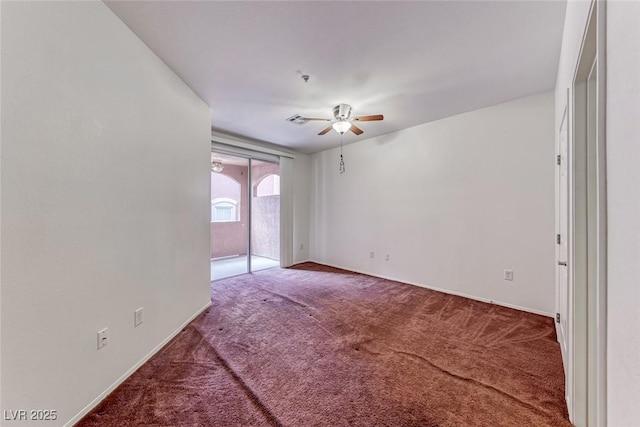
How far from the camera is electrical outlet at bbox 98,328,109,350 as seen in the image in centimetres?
157

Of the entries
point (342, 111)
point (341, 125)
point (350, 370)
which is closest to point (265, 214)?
point (341, 125)

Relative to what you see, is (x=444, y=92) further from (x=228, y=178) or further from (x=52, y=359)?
(x=228, y=178)

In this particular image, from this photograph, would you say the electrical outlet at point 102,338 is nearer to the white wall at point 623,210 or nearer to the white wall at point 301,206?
the white wall at point 623,210

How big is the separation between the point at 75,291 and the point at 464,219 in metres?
3.86

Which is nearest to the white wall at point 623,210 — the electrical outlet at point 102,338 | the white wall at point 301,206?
the electrical outlet at point 102,338

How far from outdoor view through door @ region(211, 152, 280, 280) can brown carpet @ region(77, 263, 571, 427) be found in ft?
8.79

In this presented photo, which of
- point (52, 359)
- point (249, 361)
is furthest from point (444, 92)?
point (52, 359)

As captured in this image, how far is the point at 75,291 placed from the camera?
1.42 meters

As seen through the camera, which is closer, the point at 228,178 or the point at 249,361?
the point at 249,361

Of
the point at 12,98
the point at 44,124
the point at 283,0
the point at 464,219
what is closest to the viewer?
the point at 12,98

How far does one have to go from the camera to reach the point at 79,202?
1447 millimetres

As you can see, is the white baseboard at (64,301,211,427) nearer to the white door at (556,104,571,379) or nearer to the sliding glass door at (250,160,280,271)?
the white door at (556,104,571,379)

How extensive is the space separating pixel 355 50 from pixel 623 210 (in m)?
1.99

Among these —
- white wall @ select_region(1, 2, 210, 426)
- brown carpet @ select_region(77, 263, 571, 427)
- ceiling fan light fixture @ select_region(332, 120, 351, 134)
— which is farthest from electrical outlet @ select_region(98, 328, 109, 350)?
ceiling fan light fixture @ select_region(332, 120, 351, 134)
